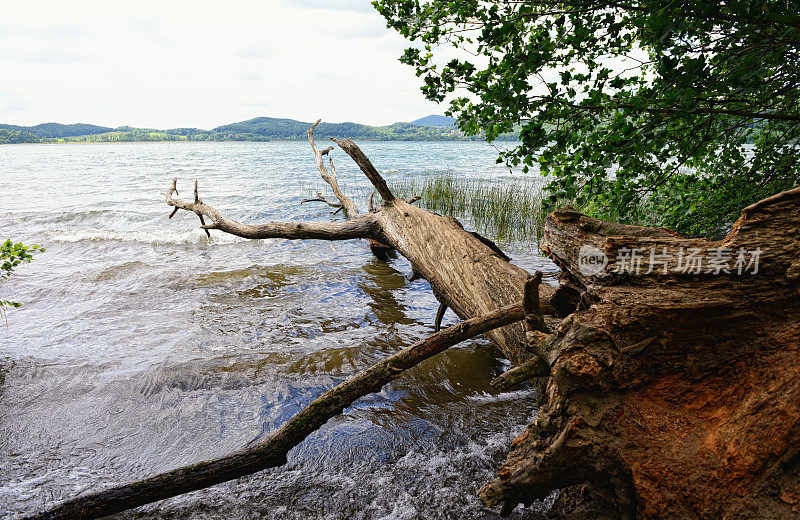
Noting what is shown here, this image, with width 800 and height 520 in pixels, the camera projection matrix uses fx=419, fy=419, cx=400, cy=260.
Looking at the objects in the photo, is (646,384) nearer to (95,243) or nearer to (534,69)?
(534,69)

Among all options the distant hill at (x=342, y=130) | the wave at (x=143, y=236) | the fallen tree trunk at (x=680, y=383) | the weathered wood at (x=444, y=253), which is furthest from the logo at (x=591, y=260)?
the distant hill at (x=342, y=130)

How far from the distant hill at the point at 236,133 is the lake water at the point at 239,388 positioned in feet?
295

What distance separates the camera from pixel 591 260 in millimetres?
2287

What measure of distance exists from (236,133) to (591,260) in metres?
118

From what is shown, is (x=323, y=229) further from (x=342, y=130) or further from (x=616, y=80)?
(x=342, y=130)

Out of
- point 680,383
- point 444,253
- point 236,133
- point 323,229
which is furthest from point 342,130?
point 680,383

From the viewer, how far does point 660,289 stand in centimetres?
200

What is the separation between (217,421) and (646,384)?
329 centimetres

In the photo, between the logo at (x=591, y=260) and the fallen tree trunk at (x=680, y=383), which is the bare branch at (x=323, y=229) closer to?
the logo at (x=591, y=260)

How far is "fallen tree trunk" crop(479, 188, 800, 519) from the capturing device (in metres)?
1.68

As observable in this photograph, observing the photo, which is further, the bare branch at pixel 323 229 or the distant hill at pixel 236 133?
the distant hill at pixel 236 133

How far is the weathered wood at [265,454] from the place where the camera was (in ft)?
7.35

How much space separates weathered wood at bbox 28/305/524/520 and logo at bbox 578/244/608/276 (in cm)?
61

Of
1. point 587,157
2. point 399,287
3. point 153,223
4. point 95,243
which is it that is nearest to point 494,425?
point 587,157
